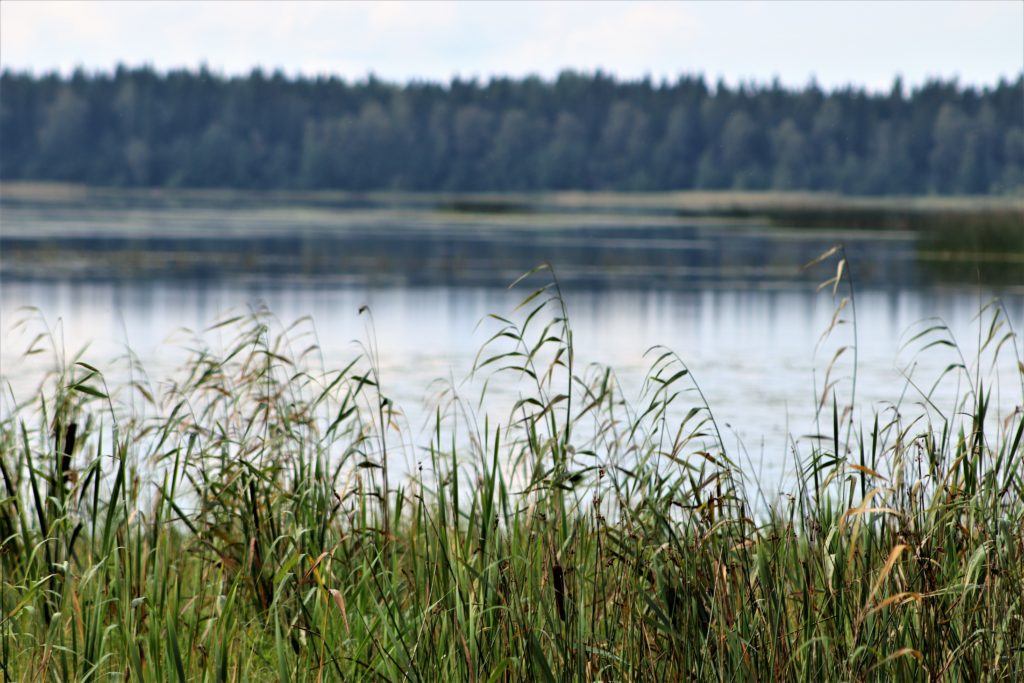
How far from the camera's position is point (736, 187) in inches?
4230

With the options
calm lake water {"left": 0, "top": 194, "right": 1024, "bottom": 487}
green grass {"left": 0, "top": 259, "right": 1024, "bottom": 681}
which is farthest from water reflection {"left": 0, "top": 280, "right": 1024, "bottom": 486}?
green grass {"left": 0, "top": 259, "right": 1024, "bottom": 681}

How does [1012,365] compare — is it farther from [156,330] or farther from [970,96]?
[970,96]

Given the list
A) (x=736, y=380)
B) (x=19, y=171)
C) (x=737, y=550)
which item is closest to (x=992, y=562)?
(x=737, y=550)

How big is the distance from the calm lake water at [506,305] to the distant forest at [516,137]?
58.6 metres

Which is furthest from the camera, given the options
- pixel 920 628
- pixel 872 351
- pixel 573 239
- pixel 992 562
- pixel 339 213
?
pixel 339 213

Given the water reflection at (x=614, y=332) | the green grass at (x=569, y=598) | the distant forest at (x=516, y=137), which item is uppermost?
A: the distant forest at (x=516, y=137)

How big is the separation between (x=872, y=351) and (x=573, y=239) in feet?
105

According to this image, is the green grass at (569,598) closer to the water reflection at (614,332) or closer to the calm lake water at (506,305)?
the calm lake water at (506,305)

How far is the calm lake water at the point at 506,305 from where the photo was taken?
42.2ft

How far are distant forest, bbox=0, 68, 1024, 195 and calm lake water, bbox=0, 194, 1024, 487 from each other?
5857cm

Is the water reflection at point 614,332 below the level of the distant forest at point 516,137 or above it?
below

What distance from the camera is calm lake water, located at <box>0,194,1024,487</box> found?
1287 cm

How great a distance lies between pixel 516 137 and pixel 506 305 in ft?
301

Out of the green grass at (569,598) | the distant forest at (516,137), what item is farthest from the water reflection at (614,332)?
the distant forest at (516,137)
